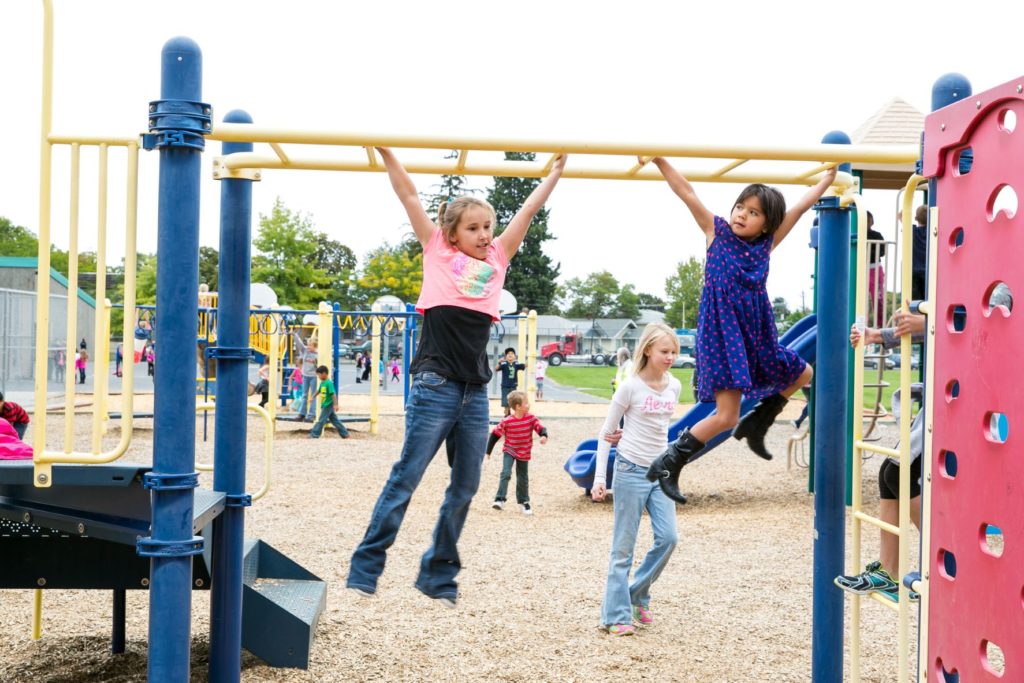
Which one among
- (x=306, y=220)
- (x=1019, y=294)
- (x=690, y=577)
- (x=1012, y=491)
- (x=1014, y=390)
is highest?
(x=306, y=220)

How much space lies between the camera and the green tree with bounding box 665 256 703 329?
241ft

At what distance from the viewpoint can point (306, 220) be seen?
4650cm

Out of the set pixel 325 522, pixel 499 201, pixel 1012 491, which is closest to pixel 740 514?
pixel 325 522


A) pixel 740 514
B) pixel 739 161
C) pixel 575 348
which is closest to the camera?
pixel 739 161

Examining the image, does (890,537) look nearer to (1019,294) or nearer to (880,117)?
(1019,294)

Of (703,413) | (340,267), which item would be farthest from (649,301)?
(703,413)

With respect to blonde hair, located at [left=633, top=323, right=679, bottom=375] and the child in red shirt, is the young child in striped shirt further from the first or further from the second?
the child in red shirt

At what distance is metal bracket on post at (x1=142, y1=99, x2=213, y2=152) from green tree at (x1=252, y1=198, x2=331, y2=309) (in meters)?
41.9

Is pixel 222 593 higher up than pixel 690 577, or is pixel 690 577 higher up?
pixel 222 593

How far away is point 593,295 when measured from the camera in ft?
271

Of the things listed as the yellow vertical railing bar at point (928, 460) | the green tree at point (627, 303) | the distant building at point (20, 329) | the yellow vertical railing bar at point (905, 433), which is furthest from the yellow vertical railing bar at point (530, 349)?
the green tree at point (627, 303)

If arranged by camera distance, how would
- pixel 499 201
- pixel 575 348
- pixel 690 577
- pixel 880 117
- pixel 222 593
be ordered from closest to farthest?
pixel 222 593 < pixel 690 577 < pixel 880 117 < pixel 499 201 < pixel 575 348

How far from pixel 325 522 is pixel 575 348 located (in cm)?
6004

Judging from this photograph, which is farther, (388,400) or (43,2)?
(388,400)
